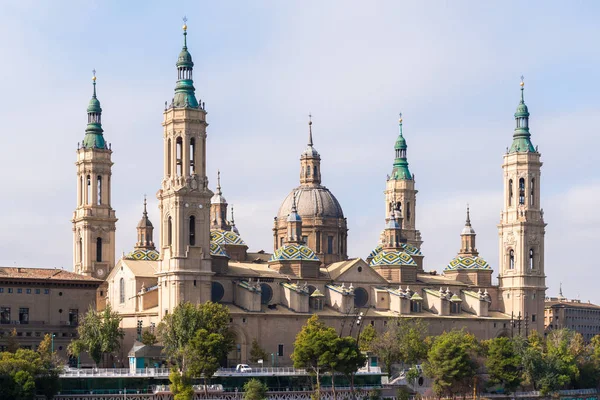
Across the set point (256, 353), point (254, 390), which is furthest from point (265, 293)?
point (254, 390)

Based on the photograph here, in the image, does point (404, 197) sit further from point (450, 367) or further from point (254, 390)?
point (254, 390)

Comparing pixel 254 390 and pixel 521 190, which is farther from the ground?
pixel 521 190

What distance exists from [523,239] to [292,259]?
1086 inches

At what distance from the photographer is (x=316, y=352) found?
107 m

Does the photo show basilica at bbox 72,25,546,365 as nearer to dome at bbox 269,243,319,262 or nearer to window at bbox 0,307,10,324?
dome at bbox 269,243,319,262

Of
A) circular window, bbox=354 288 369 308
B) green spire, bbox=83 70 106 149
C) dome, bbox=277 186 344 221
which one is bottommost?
circular window, bbox=354 288 369 308

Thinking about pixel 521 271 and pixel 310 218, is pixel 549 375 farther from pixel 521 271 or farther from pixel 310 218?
pixel 310 218

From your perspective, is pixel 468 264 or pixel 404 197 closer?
pixel 468 264

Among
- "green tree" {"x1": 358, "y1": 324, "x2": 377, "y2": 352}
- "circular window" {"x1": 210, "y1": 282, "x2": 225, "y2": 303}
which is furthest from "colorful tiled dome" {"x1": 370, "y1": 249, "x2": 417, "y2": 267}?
"circular window" {"x1": 210, "y1": 282, "x2": 225, "y2": 303}

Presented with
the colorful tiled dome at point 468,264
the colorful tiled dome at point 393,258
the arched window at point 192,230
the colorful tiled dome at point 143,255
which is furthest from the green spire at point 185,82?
the colorful tiled dome at point 468,264

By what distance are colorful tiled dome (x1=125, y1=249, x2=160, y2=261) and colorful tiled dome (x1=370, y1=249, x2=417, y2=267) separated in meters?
23.1

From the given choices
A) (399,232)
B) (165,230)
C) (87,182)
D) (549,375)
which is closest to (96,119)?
(87,182)

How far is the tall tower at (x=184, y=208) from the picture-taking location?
116 metres

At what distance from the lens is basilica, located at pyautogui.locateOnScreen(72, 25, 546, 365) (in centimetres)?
11812
